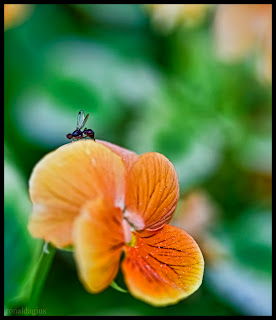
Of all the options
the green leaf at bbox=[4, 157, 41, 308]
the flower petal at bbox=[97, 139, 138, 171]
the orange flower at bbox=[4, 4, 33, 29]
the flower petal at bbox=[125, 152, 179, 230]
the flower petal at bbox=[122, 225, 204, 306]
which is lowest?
the green leaf at bbox=[4, 157, 41, 308]

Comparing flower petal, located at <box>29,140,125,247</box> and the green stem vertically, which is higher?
flower petal, located at <box>29,140,125,247</box>

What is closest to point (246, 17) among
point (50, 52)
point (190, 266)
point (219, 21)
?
point (219, 21)

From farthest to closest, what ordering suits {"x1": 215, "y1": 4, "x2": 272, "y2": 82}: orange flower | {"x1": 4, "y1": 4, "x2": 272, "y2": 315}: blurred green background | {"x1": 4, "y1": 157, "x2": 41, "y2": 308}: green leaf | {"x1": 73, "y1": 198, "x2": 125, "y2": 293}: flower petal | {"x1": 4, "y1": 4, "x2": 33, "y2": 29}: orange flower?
{"x1": 215, "y1": 4, "x2": 272, "y2": 82}: orange flower → {"x1": 4, "y1": 4, "x2": 33, "y2": 29}: orange flower → {"x1": 4, "y1": 4, "x2": 272, "y2": 315}: blurred green background → {"x1": 4, "y1": 157, "x2": 41, "y2": 308}: green leaf → {"x1": 73, "y1": 198, "x2": 125, "y2": 293}: flower petal

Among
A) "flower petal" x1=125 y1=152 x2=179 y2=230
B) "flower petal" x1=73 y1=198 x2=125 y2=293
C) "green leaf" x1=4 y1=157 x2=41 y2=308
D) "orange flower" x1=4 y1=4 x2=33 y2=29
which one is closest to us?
"flower petal" x1=73 y1=198 x2=125 y2=293

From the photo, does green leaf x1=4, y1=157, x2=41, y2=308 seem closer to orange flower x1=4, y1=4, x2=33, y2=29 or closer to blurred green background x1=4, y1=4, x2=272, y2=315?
blurred green background x1=4, y1=4, x2=272, y2=315

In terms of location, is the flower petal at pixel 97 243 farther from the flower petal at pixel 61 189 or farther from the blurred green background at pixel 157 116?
the blurred green background at pixel 157 116

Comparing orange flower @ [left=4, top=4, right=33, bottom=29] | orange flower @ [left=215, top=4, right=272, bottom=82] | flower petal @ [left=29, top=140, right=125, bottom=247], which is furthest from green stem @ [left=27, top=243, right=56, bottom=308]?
orange flower @ [left=215, top=4, right=272, bottom=82]

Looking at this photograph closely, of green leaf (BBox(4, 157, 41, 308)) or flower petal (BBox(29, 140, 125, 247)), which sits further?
green leaf (BBox(4, 157, 41, 308))

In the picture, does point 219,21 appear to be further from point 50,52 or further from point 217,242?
point 217,242

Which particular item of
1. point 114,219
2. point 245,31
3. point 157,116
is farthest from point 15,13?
point 114,219
